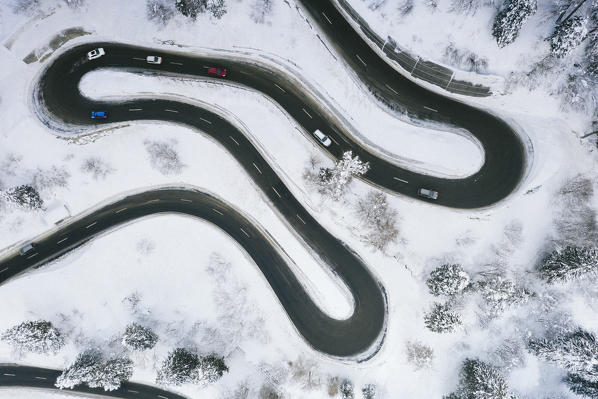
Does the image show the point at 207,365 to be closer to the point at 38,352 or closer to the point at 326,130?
the point at 38,352

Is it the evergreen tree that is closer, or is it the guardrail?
the evergreen tree

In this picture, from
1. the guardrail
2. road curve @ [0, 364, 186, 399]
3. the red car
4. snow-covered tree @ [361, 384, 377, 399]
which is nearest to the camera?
the guardrail

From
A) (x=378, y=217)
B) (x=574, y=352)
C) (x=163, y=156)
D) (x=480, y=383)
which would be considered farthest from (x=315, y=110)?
(x=574, y=352)

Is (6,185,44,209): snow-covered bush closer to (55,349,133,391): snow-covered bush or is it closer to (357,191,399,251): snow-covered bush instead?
(55,349,133,391): snow-covered bush

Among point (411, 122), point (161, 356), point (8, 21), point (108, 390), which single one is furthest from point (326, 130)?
point (108, 390)

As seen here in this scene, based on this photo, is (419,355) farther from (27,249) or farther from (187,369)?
(27,249)

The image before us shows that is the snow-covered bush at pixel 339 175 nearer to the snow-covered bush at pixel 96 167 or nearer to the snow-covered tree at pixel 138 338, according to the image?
the snow-covered bush at pixel 96 167

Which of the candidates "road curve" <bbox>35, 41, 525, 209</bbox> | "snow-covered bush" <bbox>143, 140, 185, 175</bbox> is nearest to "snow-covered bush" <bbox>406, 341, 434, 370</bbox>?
"road curve" <bbox>35, 41, 525, 209</bbox>
